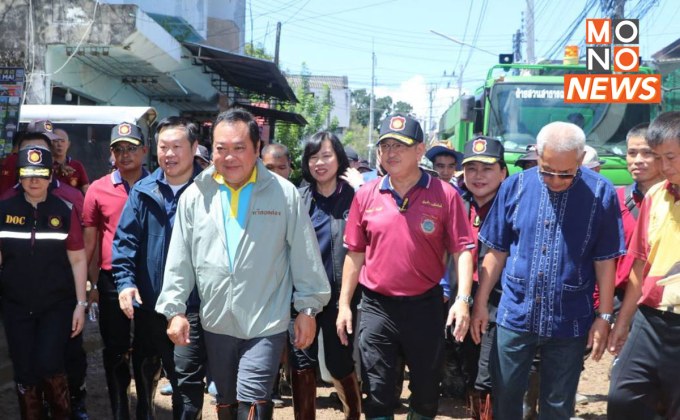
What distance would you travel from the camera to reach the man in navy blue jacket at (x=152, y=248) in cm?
511

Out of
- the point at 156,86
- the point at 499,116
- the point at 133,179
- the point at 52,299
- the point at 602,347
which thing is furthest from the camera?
the point at 156,86

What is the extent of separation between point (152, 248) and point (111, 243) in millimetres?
594

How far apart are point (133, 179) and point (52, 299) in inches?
43.3

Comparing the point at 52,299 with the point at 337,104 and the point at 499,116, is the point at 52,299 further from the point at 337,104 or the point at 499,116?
the point at 337,104

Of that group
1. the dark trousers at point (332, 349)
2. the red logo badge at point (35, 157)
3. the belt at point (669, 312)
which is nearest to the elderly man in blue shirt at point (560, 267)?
the belt at point (669, 312)

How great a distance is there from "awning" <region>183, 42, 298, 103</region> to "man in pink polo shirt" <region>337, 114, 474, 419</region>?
14.4 metres

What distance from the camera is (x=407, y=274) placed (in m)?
4.87

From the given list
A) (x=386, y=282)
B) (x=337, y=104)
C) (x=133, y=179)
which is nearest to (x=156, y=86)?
(x=133, y=179)

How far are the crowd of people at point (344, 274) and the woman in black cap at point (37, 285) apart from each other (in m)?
0.01

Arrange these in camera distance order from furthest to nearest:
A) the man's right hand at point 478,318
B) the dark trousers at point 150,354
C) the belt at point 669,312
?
the dark trousers at point 150,354 < the man's right hand at point 478,318 < the belt at point 669,312

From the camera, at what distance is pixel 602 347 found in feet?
14.1

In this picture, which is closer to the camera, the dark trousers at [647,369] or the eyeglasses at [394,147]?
the dark trousers at [647,369]

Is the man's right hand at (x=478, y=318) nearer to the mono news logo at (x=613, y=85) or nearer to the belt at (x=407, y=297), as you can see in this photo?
the belt at (x=407, y=297)

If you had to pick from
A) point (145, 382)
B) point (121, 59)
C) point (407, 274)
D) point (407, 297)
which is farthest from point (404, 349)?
point (121, 59)
